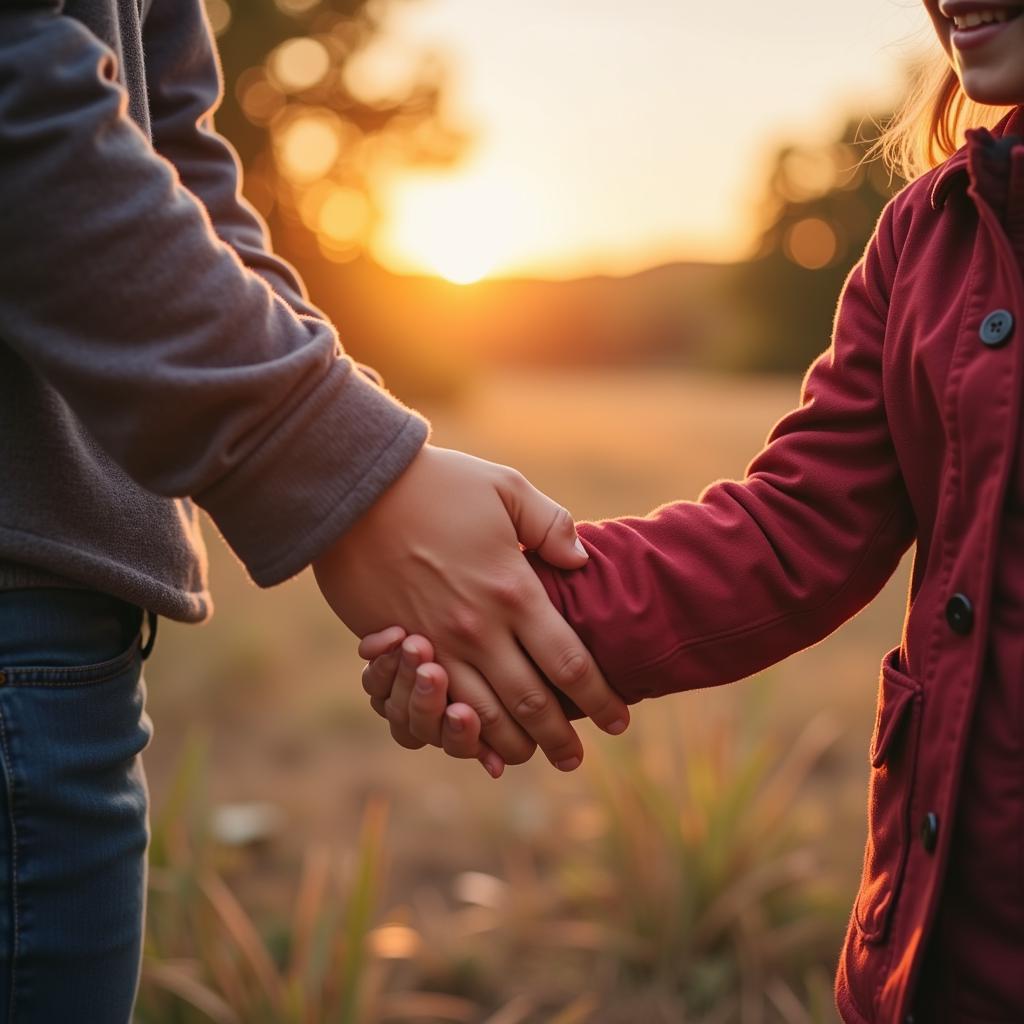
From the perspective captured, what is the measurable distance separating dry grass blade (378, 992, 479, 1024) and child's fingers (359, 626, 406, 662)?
1121 mm

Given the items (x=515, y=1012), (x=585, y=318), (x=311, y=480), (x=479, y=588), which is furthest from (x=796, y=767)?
(x=585, y=318)

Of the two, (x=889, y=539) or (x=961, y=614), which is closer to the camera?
(x=961, y=614)

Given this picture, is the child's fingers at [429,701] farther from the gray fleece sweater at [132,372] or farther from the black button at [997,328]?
the black button at [997,328]

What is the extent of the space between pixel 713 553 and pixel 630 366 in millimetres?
17315

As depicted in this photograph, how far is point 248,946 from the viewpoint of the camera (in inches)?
73.0

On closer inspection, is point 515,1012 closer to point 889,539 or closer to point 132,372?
point 889,539

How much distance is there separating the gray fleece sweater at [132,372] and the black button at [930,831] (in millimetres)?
585

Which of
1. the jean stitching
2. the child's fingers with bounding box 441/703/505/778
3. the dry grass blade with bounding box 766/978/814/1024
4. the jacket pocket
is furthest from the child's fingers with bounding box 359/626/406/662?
the dry grass blade with bounding box 766/978/814/1024

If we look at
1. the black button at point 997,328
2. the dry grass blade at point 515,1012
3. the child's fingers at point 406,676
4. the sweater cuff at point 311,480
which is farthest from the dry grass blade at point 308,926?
the black button at point 997,328

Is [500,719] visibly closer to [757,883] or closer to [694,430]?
[757,883]

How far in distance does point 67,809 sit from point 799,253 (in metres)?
18.9

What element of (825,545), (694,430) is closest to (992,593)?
(825,545)

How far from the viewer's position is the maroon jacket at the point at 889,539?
3.07 ft

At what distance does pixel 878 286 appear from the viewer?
1146 millimetres
